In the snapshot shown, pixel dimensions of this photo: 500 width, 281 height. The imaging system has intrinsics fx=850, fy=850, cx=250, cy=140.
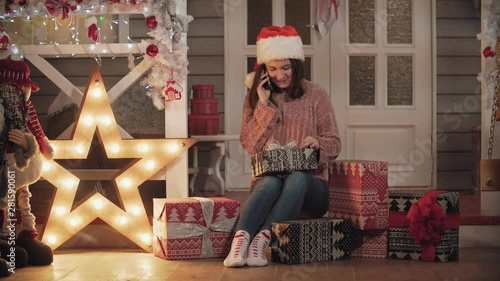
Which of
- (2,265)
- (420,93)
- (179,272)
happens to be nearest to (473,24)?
(420,93)

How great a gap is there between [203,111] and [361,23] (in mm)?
1557

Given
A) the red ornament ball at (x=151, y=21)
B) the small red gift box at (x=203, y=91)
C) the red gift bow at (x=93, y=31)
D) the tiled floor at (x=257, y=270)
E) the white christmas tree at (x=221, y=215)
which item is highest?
the red ornament ball at (x=151, y=21)

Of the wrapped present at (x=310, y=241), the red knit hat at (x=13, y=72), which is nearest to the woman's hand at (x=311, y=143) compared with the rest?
the wrapped present at (x=310, y=241)

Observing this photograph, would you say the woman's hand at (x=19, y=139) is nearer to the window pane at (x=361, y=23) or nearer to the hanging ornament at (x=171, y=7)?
the hanging ornament at (x=171, y=7)

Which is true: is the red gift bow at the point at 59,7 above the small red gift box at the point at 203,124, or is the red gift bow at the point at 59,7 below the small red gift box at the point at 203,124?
above

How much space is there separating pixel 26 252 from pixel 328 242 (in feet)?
5.04

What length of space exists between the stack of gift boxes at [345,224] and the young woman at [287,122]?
0.08 meters

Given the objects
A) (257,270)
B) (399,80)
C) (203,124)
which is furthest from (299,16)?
(257,270)

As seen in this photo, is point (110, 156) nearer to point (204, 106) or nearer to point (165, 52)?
point (165, 52)

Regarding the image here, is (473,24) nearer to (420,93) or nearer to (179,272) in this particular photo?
(420,93)

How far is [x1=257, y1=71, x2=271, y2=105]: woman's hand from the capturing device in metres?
4.59

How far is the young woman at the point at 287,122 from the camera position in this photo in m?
4.41

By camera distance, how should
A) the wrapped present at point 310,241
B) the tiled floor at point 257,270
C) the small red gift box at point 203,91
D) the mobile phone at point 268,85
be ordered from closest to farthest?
1. the tiled floor at point 257,270
2. the wrapped present at point 310,241
3. the mobile phone at point 268,85
4. the small red gift box at point 203,91

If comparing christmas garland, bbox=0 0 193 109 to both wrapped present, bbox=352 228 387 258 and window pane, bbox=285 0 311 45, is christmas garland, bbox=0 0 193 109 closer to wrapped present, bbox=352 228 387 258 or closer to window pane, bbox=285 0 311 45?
wrapped present, bbox=352 228 387 258
